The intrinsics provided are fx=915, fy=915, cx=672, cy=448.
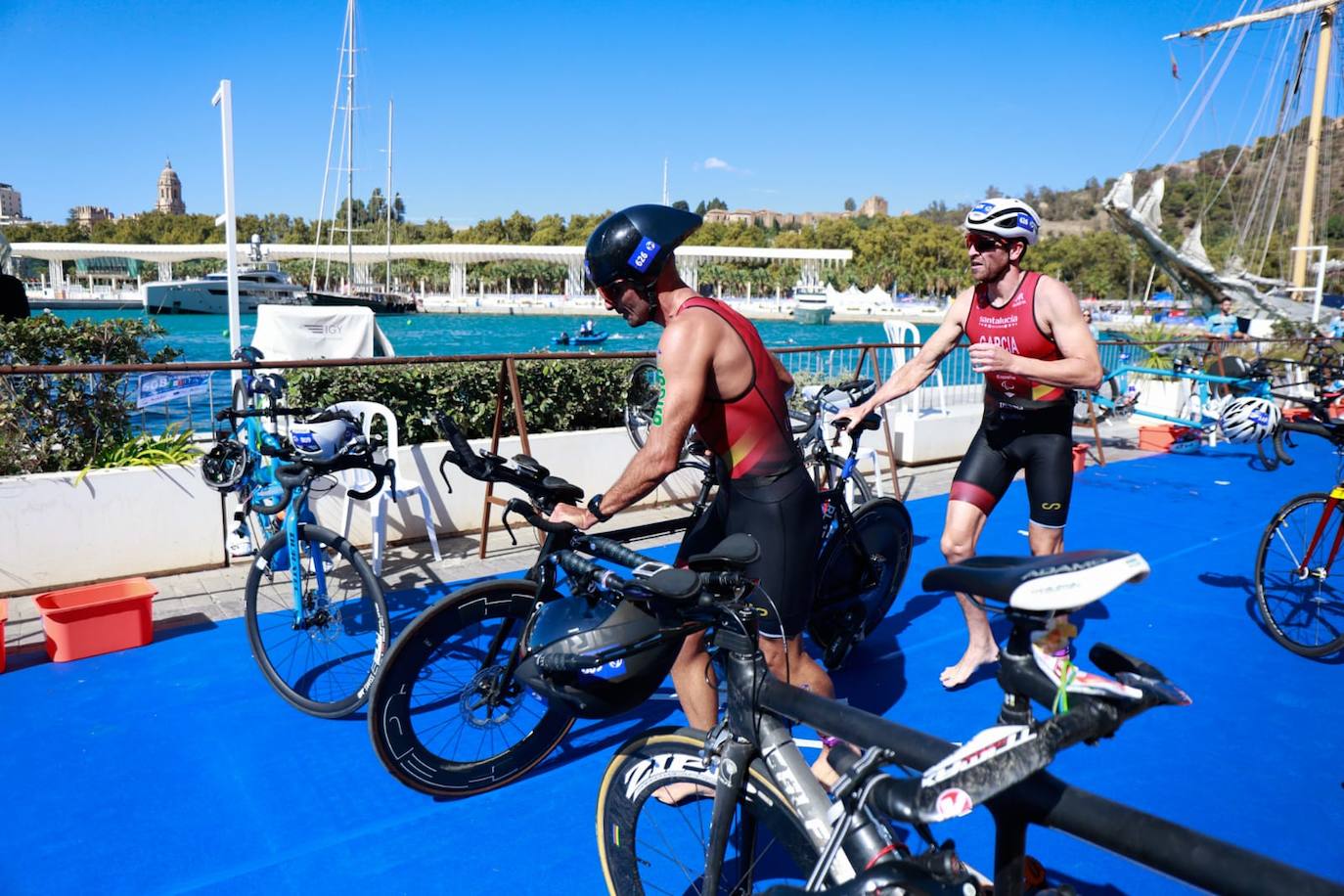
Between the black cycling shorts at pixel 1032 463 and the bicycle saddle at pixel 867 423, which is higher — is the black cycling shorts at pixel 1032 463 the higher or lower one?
the lower one

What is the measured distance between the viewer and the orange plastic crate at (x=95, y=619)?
453cm

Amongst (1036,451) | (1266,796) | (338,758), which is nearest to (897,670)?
(1036,451)

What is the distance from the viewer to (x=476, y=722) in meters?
3.36

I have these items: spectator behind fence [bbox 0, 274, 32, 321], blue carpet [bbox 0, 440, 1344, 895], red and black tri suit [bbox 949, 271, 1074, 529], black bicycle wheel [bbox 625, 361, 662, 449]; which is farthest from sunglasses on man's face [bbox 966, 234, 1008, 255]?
spectator behind fence [bbox 0, 274, 32, 321]

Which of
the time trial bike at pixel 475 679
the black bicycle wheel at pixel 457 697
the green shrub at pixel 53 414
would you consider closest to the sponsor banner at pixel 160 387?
the green shrub at pixel 53 414

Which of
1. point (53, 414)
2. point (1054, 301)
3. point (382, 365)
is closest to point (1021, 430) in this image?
point (1054, 301)

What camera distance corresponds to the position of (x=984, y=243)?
4.01m

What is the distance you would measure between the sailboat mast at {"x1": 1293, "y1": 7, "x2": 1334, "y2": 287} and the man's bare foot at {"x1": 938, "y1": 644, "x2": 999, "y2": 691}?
31.1 metres

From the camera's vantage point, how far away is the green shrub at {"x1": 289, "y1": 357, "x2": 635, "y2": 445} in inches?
278

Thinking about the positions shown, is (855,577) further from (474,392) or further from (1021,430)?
(474,392)

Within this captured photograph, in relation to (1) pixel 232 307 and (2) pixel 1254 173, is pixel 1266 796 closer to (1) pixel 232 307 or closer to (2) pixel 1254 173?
(1) pixel 232 307

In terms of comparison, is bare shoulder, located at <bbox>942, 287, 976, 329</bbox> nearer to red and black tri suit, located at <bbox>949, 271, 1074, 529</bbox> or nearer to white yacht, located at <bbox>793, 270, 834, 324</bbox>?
red and black tri suit, located at <bbox>949, 271, 1074, 529</bbox>

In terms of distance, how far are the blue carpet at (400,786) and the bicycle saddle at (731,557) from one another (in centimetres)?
154

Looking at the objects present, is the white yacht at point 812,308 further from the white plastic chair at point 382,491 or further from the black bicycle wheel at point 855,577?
the black bicycle wheel at point 855,577
